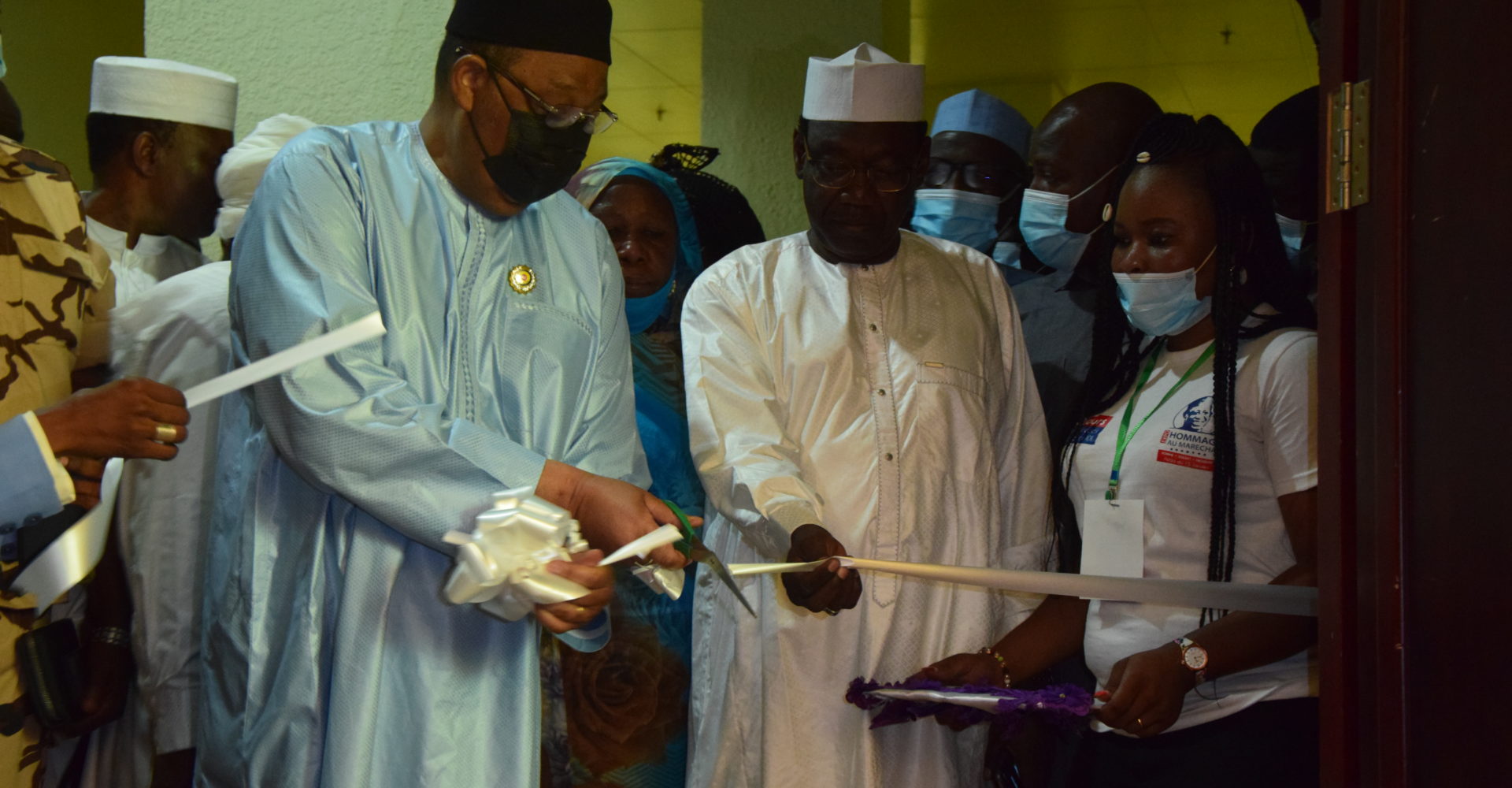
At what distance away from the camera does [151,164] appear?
3514 millimetres

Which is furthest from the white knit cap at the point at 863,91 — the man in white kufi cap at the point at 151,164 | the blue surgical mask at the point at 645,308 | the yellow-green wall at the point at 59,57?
the yellow-green wall at the point at 59,57

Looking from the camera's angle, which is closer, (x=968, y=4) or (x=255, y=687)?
(x=255, y=687)

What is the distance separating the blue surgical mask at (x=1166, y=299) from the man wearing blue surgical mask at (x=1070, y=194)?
0.81m

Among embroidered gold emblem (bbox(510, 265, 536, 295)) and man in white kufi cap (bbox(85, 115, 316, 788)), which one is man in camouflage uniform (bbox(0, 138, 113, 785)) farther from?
embroidered gold emblem (bbox(510, 265, 536, 295))

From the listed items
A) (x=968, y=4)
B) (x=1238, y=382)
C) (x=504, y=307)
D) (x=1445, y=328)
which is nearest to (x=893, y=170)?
(x=1238, y=382)

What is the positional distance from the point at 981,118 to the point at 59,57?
535 cm

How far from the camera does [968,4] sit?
857 centimetres

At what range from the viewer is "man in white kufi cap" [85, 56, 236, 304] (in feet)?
11.3

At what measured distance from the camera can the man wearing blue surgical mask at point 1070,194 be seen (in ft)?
11.8

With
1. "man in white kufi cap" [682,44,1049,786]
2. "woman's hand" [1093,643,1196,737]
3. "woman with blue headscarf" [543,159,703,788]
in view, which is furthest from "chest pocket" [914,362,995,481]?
"woman's hand" [1093,643,1196,737]

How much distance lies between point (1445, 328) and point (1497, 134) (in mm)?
228

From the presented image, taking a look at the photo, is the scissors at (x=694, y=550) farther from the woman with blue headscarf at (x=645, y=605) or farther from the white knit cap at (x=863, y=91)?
the white knit cap at (x=863, y=91)

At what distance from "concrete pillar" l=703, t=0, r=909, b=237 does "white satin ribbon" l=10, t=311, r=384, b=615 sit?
316 cm

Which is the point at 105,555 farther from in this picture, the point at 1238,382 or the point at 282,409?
the point at 1238,382
